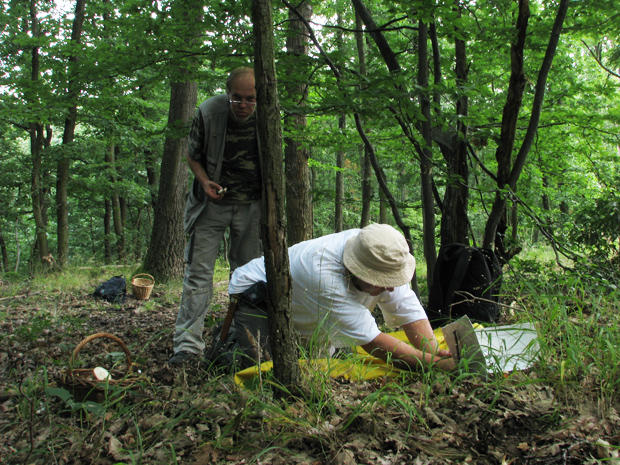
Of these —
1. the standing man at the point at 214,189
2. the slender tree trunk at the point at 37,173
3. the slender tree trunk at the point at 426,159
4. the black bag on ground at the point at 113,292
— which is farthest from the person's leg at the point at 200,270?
the slender tree trunk at the point at 37,173

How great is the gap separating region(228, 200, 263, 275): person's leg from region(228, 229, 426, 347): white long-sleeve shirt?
0.60 m

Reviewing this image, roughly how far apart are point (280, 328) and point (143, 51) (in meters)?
2.82

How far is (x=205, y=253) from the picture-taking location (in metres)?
3.22

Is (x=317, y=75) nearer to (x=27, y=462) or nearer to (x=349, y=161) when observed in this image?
(x=27, y=462)

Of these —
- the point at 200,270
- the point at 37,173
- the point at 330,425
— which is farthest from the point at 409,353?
the point at 37,173

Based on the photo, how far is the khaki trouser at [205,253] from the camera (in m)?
3.04

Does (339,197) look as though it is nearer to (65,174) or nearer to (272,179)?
(65,174)

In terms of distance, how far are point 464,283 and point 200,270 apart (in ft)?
7.11

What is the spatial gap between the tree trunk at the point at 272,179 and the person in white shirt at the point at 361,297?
367 mm

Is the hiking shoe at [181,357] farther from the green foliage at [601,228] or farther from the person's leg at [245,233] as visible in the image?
the green foliage at [601,228]

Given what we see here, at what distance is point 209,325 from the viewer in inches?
162

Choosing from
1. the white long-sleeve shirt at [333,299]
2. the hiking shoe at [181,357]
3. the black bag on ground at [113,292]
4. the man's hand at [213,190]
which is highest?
the man's hand at [213,190]

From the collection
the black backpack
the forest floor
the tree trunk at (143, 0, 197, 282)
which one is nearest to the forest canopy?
the black backpack

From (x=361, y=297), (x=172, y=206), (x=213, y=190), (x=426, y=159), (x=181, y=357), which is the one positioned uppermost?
(x=426, y=159)
